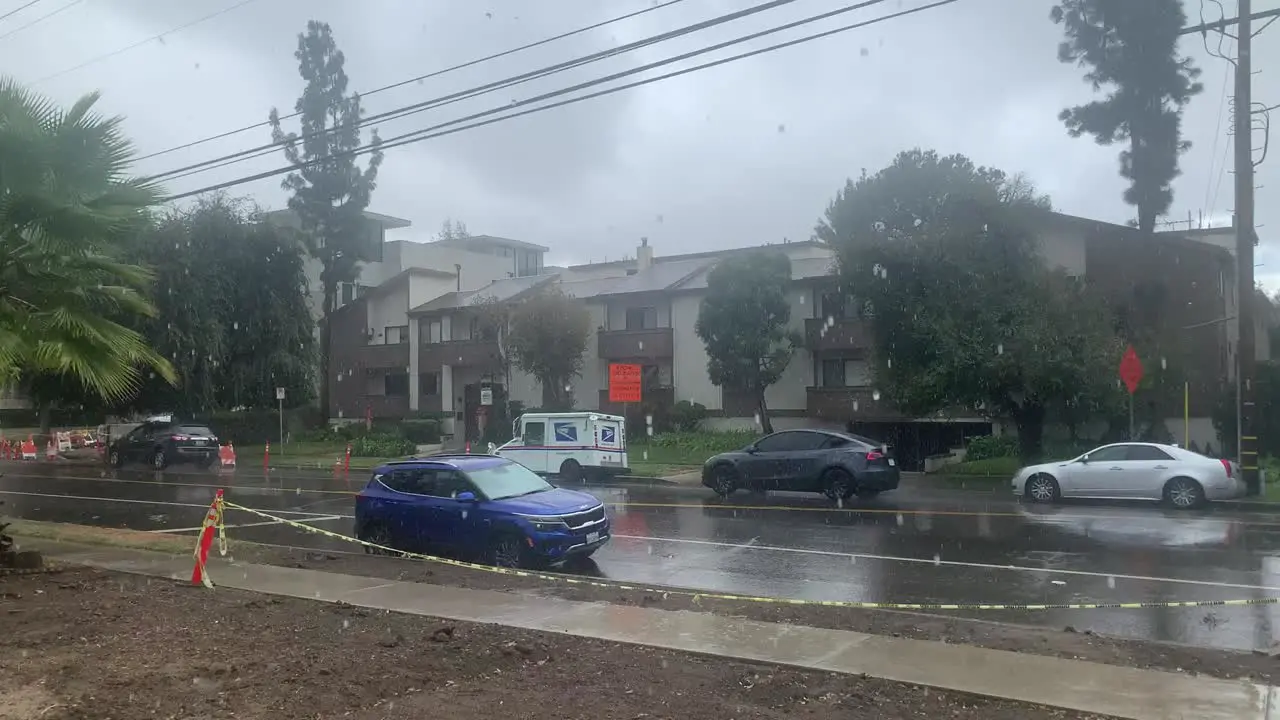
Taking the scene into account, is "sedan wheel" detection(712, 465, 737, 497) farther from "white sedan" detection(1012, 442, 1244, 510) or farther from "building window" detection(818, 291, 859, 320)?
"building window" detection(818, 291, 859, 320)

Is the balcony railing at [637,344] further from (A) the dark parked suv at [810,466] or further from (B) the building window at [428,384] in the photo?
(A) the dark parked suv at [810,466]

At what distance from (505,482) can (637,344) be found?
27408mm

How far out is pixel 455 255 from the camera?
57.6 meters

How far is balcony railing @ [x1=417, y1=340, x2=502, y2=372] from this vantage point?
144 feet

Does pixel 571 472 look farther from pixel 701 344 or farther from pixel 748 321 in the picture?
pixel 701 344

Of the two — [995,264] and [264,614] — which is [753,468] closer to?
[995,264]

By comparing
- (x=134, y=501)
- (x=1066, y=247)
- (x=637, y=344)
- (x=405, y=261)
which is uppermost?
(x=405, y=261)

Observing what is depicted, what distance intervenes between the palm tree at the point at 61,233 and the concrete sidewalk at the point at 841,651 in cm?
288

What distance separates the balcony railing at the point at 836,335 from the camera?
34.9 metres

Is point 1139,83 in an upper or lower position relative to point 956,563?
upper

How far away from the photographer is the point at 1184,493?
1786 centimetres

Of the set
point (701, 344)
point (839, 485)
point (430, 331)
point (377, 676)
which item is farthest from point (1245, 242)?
point (430, 331)

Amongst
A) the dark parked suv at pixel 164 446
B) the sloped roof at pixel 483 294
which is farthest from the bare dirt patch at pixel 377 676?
the sloped roof at pixel 483 294

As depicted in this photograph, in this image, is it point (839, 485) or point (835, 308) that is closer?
point (839, 485)
